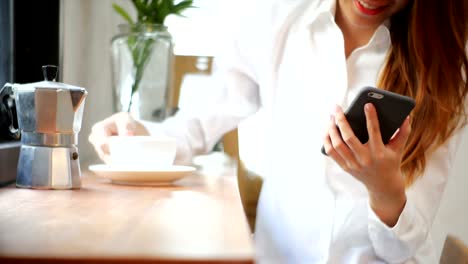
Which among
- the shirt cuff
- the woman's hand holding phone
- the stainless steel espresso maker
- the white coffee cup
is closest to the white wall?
the shirt cuff

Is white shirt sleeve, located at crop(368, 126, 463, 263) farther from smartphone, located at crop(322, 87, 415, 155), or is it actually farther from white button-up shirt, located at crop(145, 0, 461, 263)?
smartphone, located at crop(322, 87, 415, 155)

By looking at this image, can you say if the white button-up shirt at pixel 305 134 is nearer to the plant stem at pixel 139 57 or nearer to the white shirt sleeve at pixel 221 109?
the white shirt sleeve at pixel 221 109

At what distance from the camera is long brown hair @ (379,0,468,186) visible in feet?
4.23

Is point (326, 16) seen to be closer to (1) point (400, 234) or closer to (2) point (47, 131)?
(1) point (400, 234)

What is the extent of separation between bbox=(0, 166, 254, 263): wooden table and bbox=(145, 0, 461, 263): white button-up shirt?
12.5 inches

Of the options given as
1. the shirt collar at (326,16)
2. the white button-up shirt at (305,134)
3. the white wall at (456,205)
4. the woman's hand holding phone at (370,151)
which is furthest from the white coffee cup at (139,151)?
the white wall at (456,205)

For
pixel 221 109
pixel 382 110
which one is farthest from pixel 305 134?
pixel 382 110

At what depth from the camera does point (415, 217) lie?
124 cm

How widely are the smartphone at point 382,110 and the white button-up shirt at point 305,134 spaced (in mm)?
189

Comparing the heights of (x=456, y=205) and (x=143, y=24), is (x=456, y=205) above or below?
below

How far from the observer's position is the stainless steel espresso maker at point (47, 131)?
3.44ft

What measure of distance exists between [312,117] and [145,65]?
2.30 ft

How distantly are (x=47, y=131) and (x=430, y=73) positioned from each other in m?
0.67

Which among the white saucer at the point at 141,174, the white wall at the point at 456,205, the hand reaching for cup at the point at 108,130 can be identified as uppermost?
the hand reaching for cup at the point at 108,130
